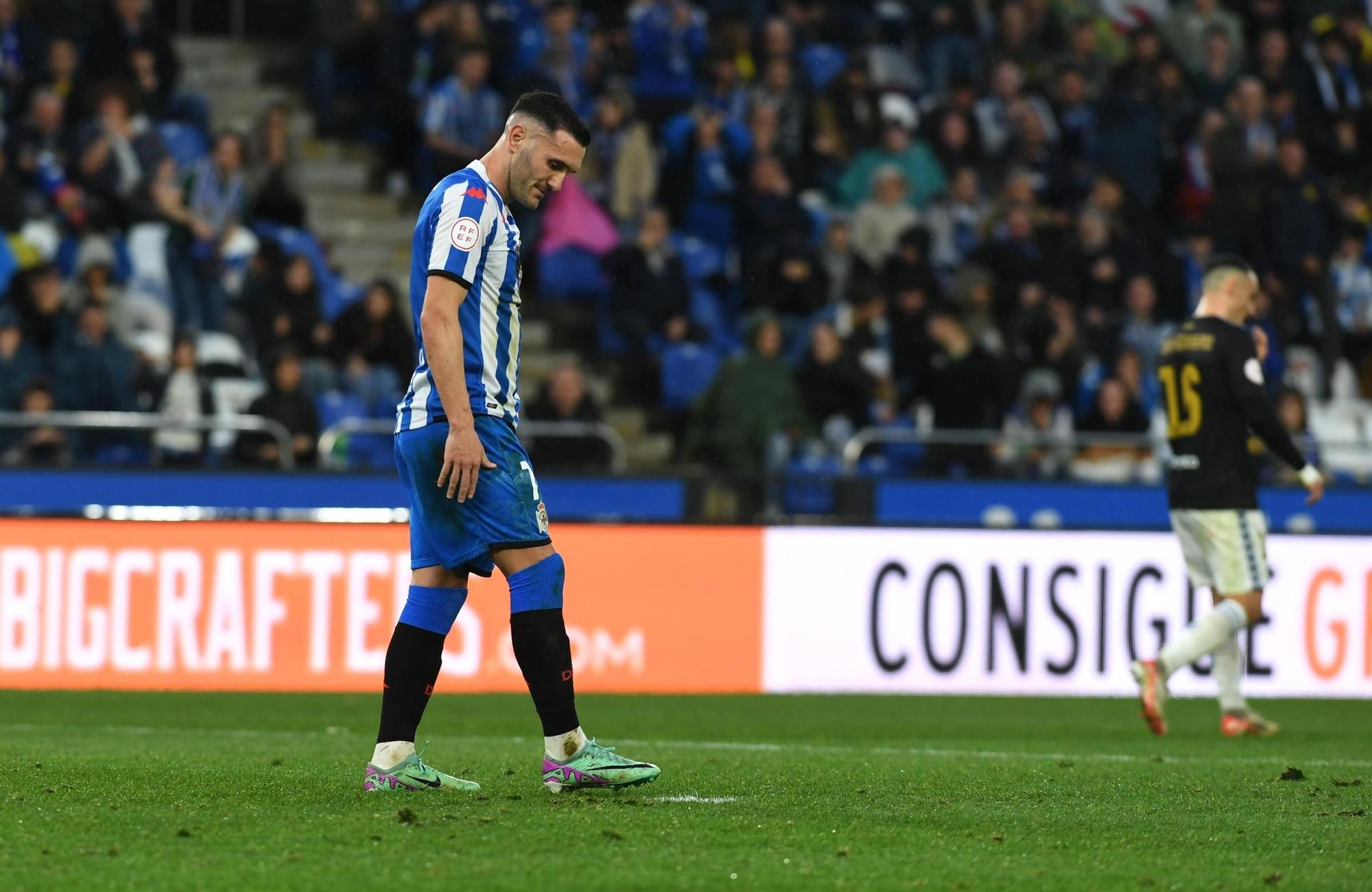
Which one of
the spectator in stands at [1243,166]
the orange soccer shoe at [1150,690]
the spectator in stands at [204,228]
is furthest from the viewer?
the spectator in stands at [1243,166]

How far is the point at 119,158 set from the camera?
1631 centimetres

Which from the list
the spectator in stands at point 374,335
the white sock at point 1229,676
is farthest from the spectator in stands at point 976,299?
the white sock at point 1229,676

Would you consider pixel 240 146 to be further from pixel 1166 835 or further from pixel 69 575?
pixel 1166 835

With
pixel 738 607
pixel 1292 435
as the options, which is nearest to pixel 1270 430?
pixel 738 607

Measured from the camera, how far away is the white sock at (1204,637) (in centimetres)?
1010

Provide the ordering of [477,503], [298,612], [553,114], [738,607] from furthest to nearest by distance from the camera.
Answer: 1. [738,607]
2. [298,612]
3. [553,114]
4. [477,503]

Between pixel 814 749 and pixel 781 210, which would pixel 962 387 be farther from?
pixel 814 749

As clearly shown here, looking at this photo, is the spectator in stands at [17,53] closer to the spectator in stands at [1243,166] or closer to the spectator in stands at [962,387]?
the spectator in stands at [962,387]

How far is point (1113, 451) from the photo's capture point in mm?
16641

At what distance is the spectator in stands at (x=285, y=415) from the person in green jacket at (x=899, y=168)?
6.12 meters

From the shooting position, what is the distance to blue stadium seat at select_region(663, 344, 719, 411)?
17.1m

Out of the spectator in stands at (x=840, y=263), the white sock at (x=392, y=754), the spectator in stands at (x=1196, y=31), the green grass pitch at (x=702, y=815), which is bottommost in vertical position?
the green grass pitch at (x=702, y=815)

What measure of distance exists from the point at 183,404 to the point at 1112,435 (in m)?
6.99

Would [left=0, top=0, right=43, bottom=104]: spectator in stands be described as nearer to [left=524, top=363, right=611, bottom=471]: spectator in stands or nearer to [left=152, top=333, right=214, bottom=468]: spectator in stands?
[left=152, top=333, right=214, bottom=468]: spectator in stands
